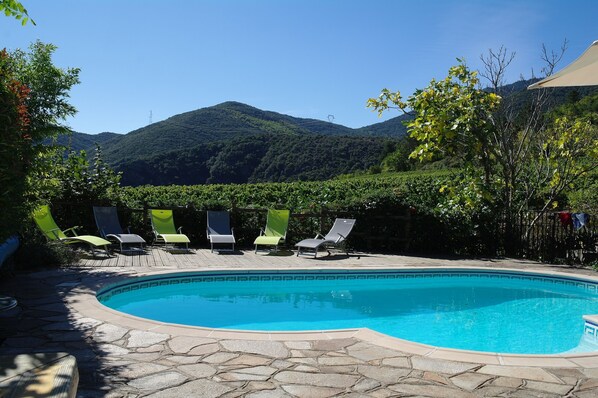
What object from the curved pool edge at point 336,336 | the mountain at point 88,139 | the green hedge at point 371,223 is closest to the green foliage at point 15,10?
the curved pool edge at point 336,336

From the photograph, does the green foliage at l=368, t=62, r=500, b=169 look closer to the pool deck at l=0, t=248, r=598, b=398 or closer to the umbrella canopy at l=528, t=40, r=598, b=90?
the umbrella canopy at l=528, t=40, r=598, b=90

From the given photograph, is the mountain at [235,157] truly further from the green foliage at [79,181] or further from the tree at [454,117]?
the tree at [454,117]

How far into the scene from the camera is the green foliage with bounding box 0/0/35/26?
4086 mm

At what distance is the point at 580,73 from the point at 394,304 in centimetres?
449

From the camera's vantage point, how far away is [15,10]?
4.24 meters

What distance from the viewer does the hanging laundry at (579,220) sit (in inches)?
431

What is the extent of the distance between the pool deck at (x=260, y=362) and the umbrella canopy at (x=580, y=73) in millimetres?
2718

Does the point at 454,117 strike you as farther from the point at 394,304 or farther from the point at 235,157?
the point at 235,157

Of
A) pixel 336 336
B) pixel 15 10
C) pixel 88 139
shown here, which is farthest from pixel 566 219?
pixel 88 139

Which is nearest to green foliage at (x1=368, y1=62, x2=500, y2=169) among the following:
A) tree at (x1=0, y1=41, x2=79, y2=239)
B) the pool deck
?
the pool deck

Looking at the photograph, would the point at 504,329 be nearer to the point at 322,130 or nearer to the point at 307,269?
the point at 307,269

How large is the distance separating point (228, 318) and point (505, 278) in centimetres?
595

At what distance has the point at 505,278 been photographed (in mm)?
10156

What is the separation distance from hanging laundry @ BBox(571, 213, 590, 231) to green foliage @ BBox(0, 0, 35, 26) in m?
10.9
